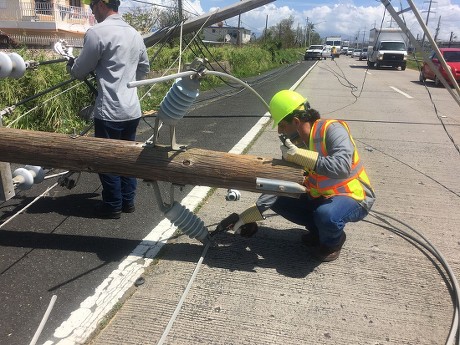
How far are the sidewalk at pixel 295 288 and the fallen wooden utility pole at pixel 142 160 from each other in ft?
2.28

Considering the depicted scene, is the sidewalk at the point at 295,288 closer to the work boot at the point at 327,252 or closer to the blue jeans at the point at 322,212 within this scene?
the work boot at the point at 327,252

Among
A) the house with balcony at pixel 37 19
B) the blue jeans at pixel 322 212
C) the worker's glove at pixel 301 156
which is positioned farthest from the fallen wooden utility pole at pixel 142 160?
the house with balcony at pixel 37 19

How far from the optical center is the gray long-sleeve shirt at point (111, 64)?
11.4 feet

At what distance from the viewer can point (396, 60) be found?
101 feet

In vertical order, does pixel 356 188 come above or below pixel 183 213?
above

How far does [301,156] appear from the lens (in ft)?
9.63

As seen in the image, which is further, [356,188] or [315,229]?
[315,229]

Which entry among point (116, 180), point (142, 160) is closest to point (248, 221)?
point (142, 160)

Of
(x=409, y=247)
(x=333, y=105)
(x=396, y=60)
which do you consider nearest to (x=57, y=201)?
(x=409, y=247)

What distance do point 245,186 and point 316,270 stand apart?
895 mm

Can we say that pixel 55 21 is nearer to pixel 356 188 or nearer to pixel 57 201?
pixel 57 201

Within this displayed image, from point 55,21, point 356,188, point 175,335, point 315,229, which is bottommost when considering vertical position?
point 175,335

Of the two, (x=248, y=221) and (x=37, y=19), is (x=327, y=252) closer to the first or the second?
(x=248, y=221)

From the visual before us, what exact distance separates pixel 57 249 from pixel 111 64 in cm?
166
